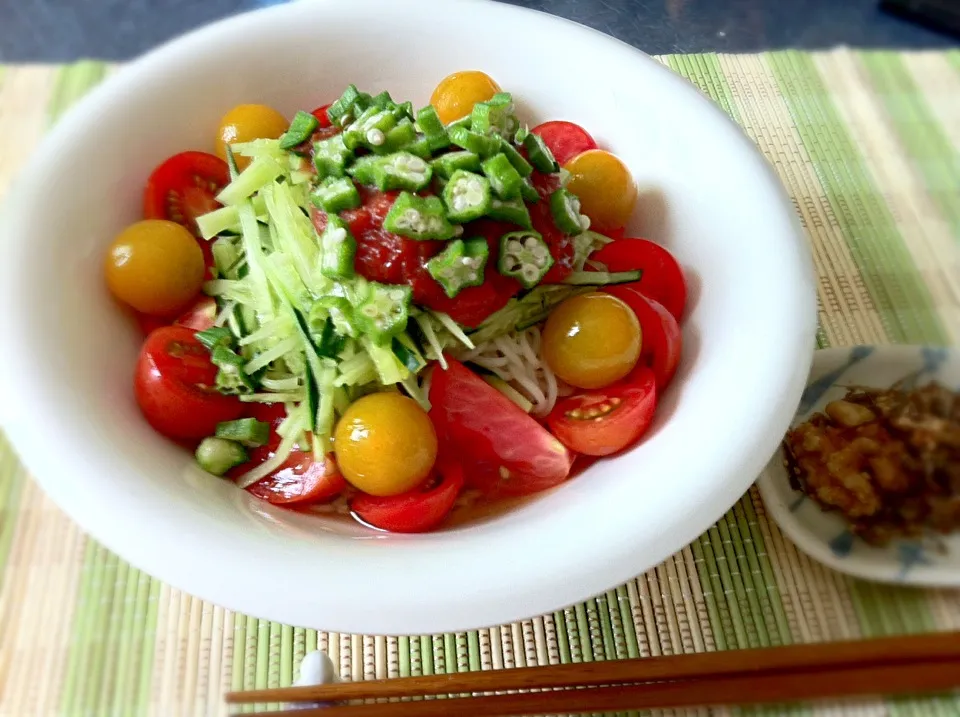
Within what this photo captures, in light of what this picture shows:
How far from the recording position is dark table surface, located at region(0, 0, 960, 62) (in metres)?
2.10

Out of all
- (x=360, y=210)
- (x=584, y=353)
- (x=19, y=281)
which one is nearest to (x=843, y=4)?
(x=584, y=353)

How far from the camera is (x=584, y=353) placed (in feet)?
4.59

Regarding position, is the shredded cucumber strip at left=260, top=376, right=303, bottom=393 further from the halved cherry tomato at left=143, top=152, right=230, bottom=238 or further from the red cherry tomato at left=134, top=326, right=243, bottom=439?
the halved cherry tomato at left=143, top=152, right=230, bottom=238

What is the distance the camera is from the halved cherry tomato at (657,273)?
5.03 ft

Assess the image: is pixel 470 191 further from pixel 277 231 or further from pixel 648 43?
pixel 648 43

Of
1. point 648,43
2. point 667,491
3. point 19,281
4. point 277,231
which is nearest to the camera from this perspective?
point 667,491

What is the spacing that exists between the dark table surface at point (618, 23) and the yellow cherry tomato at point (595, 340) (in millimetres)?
1137

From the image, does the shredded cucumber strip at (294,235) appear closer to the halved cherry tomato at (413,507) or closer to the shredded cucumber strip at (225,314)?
the shredded cucumber strip at (225,314)

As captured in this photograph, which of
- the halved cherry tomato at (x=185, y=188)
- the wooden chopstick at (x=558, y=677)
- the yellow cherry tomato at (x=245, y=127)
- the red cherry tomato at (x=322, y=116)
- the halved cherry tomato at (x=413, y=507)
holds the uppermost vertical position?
the yellow cherry tomato at (x=245, y=127)

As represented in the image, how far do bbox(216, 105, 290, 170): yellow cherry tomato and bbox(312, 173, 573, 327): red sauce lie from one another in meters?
0.39

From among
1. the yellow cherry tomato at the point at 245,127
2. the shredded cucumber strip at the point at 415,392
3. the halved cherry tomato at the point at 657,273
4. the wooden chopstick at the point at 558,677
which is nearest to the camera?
the wooden chopstick at the point at 558,677

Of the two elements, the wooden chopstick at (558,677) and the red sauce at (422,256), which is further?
the red sauce at (422,256)

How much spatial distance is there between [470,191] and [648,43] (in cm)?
127

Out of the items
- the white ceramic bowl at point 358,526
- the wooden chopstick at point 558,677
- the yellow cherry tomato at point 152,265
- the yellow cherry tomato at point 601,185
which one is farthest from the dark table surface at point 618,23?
the wooden chopstick at point 558,677
